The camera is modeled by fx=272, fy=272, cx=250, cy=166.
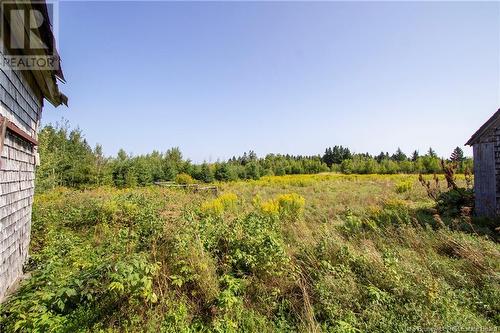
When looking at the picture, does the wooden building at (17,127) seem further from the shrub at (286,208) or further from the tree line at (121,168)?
the tree line at (121,168)

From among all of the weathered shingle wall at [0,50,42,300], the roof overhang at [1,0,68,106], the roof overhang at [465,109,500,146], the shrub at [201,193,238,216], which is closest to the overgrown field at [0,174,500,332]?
the weathered shingle wall at [0,50,42,300]

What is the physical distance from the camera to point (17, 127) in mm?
4043

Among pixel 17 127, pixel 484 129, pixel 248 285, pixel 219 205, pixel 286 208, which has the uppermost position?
pixel 484 129

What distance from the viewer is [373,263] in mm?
4352

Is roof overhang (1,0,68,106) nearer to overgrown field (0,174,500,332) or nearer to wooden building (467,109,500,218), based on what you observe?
overgrown field (0,174,500,332)

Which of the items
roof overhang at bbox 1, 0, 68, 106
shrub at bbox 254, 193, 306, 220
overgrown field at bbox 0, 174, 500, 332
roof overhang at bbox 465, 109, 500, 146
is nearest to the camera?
roof overhang at bbox 1, 0, 68, 106

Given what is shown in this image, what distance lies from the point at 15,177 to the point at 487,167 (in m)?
12.2

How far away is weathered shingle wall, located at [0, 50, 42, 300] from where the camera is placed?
367 cm

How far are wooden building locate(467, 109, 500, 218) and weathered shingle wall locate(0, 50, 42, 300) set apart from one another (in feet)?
38.7

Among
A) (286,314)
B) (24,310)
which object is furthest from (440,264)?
(24,310)

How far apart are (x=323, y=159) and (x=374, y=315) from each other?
64142mm

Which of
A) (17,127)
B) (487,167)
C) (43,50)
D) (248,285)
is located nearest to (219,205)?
(248,285)

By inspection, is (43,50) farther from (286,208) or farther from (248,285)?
(286,208)

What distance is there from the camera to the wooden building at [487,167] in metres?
8.58
